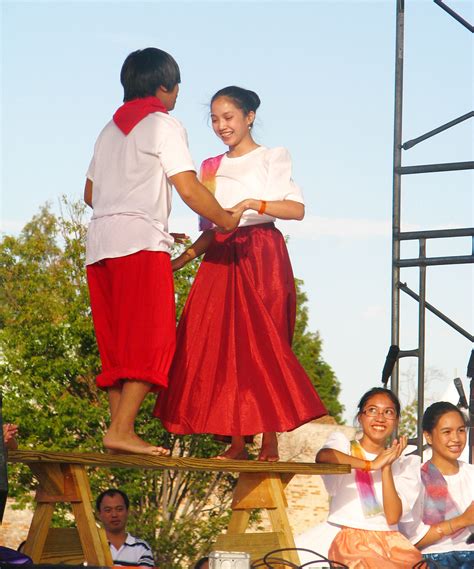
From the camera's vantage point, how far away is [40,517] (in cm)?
457

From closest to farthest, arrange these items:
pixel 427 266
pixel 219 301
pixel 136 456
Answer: pixel 136 456 → pixel 219 301 → pixel 427 266

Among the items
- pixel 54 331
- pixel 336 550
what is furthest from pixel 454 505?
pixel 54 331

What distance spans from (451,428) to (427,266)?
1.86 metres

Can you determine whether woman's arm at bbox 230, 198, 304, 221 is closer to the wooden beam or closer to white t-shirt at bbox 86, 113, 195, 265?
white t-shirt at bbox 86, 113, 195, 265

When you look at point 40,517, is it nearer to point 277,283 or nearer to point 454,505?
point 277,283

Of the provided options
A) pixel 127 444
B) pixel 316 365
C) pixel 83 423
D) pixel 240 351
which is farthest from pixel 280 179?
pixel 316 365

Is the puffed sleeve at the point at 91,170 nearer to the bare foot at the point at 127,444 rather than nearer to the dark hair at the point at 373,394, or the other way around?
the bare foot at the point at 127,444

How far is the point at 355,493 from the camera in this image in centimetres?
493

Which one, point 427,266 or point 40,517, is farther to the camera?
point 427,266

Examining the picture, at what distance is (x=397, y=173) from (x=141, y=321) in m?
2.97

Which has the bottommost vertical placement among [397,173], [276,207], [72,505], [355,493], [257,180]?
[72,505]

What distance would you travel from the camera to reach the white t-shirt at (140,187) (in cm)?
459

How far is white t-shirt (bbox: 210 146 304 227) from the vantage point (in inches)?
200

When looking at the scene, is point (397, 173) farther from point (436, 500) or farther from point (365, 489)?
point (365, 489)
